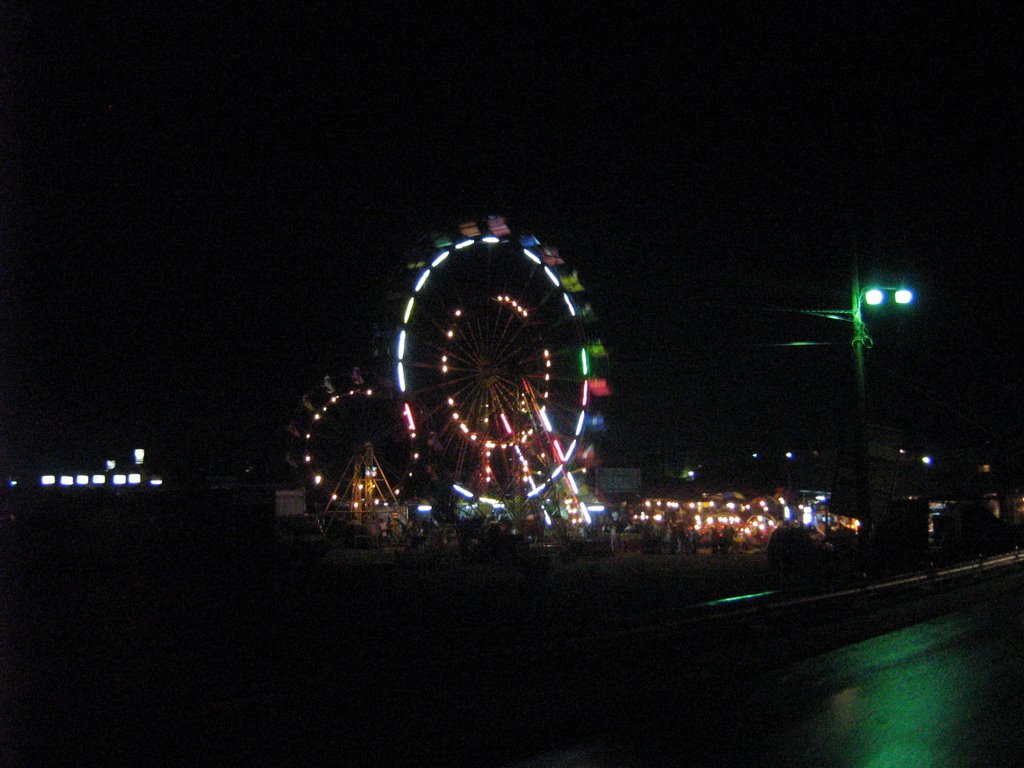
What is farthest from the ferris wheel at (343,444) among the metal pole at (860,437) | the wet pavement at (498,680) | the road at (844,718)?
the road at (844,718)

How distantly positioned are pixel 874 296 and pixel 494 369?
43.3 ft

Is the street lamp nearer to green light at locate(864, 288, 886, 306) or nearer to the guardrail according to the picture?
green light at locate(864, 288, 886, 306)

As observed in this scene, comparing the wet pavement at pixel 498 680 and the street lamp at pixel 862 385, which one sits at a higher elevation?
the street lamp at pixel 862 385

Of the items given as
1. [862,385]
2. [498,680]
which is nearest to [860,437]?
[862,385]

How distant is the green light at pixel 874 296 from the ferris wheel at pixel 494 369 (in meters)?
12.7

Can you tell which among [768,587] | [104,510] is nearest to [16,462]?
[104,510]

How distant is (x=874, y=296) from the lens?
62.3 feet

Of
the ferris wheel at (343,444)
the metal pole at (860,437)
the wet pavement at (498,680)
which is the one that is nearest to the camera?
the wet pavement at (498,680)

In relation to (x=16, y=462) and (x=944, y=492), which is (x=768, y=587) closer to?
(x=944, y=492)

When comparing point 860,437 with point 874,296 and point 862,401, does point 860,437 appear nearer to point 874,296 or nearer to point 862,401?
point 862,401

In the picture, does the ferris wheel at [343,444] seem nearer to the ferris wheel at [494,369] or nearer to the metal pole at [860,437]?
the ferris wheel at [494,369]

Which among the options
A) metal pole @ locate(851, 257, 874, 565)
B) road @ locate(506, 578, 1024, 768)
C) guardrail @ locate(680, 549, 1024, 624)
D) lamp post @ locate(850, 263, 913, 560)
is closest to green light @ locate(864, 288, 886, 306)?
lamp post @ locate(850, 263, 913, 560)

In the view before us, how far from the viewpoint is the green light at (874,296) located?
62.2 ft

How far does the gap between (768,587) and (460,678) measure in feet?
47.3
